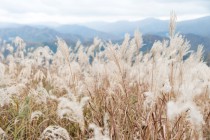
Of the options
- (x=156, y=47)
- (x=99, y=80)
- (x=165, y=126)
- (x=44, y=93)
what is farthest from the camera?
(x=99, y=80)

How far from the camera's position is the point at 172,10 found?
3.35 metres

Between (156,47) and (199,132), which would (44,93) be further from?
(199,132)

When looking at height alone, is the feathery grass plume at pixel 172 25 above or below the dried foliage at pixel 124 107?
above

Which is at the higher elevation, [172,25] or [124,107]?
[172,25]

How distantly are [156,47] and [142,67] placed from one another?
268 cm

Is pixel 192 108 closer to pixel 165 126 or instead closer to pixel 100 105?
pixel 165 126

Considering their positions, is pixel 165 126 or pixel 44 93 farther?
pixel 44 93

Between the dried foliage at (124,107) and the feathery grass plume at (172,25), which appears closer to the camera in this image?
the dried foliage at (124,107)

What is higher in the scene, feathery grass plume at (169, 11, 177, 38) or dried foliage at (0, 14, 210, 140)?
feathery grass plume at (169, 11, 177, 38)

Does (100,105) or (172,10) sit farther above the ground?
(172,10)

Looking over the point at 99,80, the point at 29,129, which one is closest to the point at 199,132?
the point at 29,129

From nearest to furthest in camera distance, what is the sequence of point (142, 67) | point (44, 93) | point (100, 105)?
point (44, 93), point (100, 105), point (142, 67)

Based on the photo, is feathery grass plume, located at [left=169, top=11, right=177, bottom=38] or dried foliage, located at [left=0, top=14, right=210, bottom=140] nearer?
dried foliage, located at [left=0, top=14, right=210, bottom=140]

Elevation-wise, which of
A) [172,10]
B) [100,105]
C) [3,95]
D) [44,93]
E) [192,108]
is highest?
[172,10]
